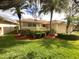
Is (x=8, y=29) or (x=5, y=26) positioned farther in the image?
(x=8, y=29)

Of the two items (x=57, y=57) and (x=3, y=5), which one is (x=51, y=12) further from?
(x=57, y=57)

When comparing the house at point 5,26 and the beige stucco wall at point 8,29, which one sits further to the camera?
the beige stucco wall at point 8,29

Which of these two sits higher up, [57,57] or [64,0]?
[64,0]

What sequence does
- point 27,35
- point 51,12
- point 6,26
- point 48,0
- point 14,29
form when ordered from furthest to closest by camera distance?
point 14,29 → point 6,26 → point 51,12 → point 27,35 → point 48,0

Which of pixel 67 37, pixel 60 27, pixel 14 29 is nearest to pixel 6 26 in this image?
pixel 14 29

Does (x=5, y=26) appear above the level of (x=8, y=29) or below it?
above

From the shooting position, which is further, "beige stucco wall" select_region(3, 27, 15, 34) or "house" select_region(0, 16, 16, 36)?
"beige stucco wall" select_region(3, 27, 15, 34)

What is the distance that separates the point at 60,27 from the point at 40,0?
34.6 meters

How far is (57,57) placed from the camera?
591 inches

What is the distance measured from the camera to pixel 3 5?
18000 millimetres

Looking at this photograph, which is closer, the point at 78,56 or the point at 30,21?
the point at 78,56

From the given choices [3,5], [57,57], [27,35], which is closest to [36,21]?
[27,35]

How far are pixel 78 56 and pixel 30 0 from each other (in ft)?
21.8

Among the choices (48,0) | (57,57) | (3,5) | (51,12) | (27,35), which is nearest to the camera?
(57,57)
